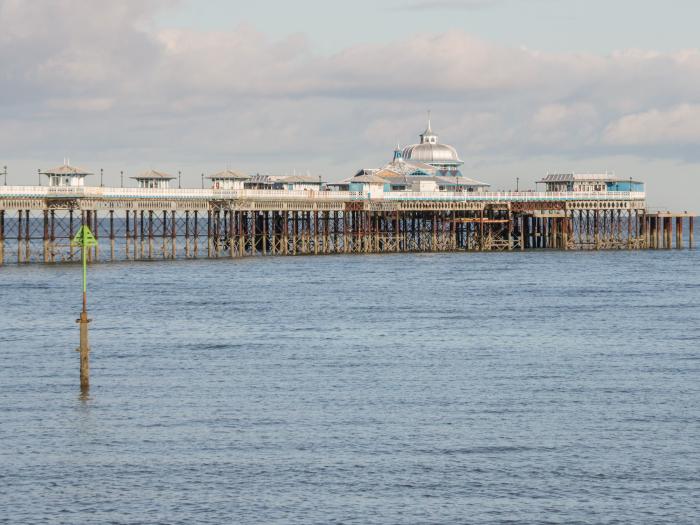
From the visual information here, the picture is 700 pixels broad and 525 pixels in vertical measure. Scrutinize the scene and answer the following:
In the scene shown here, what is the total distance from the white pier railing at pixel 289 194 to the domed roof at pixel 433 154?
1392 inches

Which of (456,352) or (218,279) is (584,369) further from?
(218,279)

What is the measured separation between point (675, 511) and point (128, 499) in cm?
1379

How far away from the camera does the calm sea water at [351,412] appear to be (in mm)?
36906

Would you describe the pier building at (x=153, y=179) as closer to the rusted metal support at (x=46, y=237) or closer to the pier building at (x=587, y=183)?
the rusted metal support at (x=46, y=237)

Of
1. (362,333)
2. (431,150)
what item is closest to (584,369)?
(362,333)

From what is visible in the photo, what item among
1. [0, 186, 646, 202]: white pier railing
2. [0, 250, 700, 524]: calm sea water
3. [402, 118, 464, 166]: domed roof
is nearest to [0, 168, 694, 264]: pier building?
[0, 186, 646, 202]: white pier railing

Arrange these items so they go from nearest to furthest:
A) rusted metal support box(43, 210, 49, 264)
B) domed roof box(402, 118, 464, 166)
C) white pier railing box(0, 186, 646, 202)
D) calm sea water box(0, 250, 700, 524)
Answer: calm sea water box(0, 250, 700, 524), white pier railing box(0, 186, 646, 202), rusted metal support box(43, 210, 49, 264), domed roof box(402, 118, 464, 166)

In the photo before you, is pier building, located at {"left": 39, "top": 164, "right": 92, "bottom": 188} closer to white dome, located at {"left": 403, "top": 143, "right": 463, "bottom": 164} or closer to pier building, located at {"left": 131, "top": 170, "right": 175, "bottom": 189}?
pier building, located at {"left": 131, "top": 170, "right": 175, "bottom": 189}

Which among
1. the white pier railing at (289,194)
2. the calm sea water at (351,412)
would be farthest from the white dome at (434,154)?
the calm sea water at (351,412)

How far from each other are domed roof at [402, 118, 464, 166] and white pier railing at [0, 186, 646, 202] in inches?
1392

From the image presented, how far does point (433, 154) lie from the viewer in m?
187

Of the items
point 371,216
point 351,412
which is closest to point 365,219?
point 371,216

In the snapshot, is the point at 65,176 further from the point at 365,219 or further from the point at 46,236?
the point at 365,219

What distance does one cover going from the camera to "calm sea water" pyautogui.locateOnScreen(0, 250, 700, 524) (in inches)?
1453
